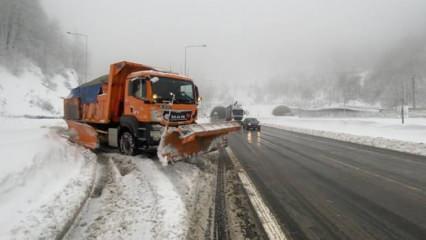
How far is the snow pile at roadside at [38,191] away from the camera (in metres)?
4.82

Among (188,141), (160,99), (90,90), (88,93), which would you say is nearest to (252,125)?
(88,93)

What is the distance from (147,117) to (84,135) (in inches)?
197

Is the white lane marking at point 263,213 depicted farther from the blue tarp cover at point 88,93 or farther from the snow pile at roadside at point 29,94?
the snow pile at roadside at point 29,94

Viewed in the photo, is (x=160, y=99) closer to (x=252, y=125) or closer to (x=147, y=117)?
(x=147, y=117)

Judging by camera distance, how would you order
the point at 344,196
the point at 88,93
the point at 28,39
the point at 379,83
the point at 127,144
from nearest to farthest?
the point at 344,196
the point at 127,144
the point at 88,93
the point at 28,39
the point at 379,83

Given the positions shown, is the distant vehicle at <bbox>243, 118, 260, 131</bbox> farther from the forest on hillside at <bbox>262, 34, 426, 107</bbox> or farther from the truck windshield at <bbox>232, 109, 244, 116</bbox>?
the forest on hillside at <bbox>262, 34, 426, 107</bbox>

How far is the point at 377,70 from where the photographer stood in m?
168

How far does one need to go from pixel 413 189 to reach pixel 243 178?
4126 mm

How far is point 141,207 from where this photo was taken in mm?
5758

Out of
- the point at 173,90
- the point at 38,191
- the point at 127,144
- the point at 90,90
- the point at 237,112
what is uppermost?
the point at 237,112

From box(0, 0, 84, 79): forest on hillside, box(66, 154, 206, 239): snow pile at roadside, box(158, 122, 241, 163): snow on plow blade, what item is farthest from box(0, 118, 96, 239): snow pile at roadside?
box(0, 0, 84, 79): forest on hillside

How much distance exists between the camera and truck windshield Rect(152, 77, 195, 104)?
11.1 m

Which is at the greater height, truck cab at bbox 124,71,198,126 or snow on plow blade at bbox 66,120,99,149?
truck cab at bbox 124,71,198,126

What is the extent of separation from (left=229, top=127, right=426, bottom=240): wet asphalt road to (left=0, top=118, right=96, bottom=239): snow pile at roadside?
3.80m
